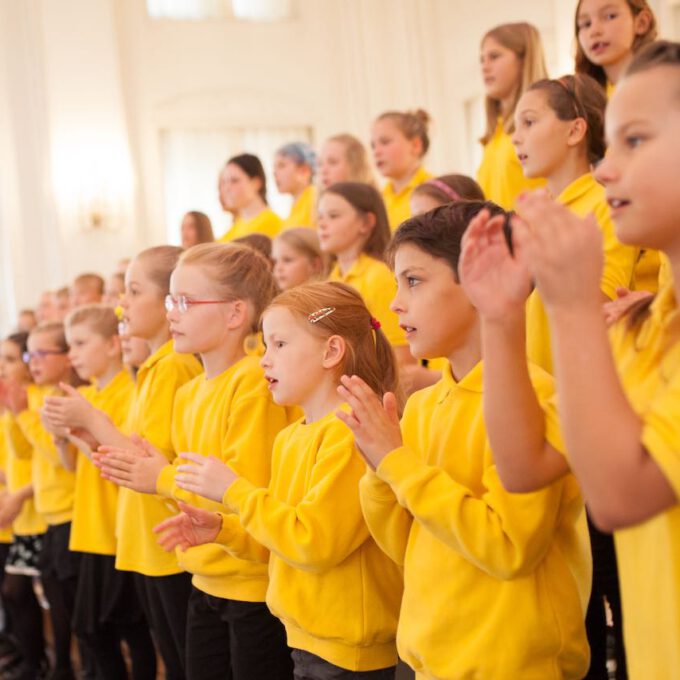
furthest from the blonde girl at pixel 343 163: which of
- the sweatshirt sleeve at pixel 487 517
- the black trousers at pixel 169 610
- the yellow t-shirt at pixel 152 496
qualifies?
the sweatshirt sleeve at pixel 487 517

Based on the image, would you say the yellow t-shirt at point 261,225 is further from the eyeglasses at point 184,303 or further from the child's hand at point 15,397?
the eyeglasses at point 184,303

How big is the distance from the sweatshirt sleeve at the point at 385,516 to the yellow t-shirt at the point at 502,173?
1.78 meters

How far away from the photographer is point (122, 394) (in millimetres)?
3857

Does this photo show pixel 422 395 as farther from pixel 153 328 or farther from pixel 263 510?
pixel 153 328

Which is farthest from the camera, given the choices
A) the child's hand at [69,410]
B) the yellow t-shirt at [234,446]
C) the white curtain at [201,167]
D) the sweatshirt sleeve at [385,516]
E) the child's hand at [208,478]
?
the white curtain at [201,167]

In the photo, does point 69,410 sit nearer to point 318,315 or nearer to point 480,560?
point 318,315

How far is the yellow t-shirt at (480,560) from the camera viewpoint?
1.71m

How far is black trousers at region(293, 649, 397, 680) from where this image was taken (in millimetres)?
2256

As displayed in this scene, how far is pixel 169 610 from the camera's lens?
124 inches

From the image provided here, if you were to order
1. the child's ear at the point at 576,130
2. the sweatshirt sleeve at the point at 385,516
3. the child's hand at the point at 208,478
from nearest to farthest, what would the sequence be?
the sweatshirt sleeve at the point at 385,516 → the child's hand at the point at 208,478 → the child's ear at the point at 576,130

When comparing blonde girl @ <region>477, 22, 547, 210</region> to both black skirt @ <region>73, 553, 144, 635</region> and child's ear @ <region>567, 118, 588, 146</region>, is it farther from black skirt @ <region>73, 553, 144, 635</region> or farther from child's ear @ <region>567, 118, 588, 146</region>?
black skirt @ <region>73, 553, 144, 635</region>

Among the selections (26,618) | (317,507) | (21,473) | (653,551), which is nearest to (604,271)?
(317,507)

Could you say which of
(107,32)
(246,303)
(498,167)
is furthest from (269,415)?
(107,32)

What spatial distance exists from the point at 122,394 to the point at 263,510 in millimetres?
1748
